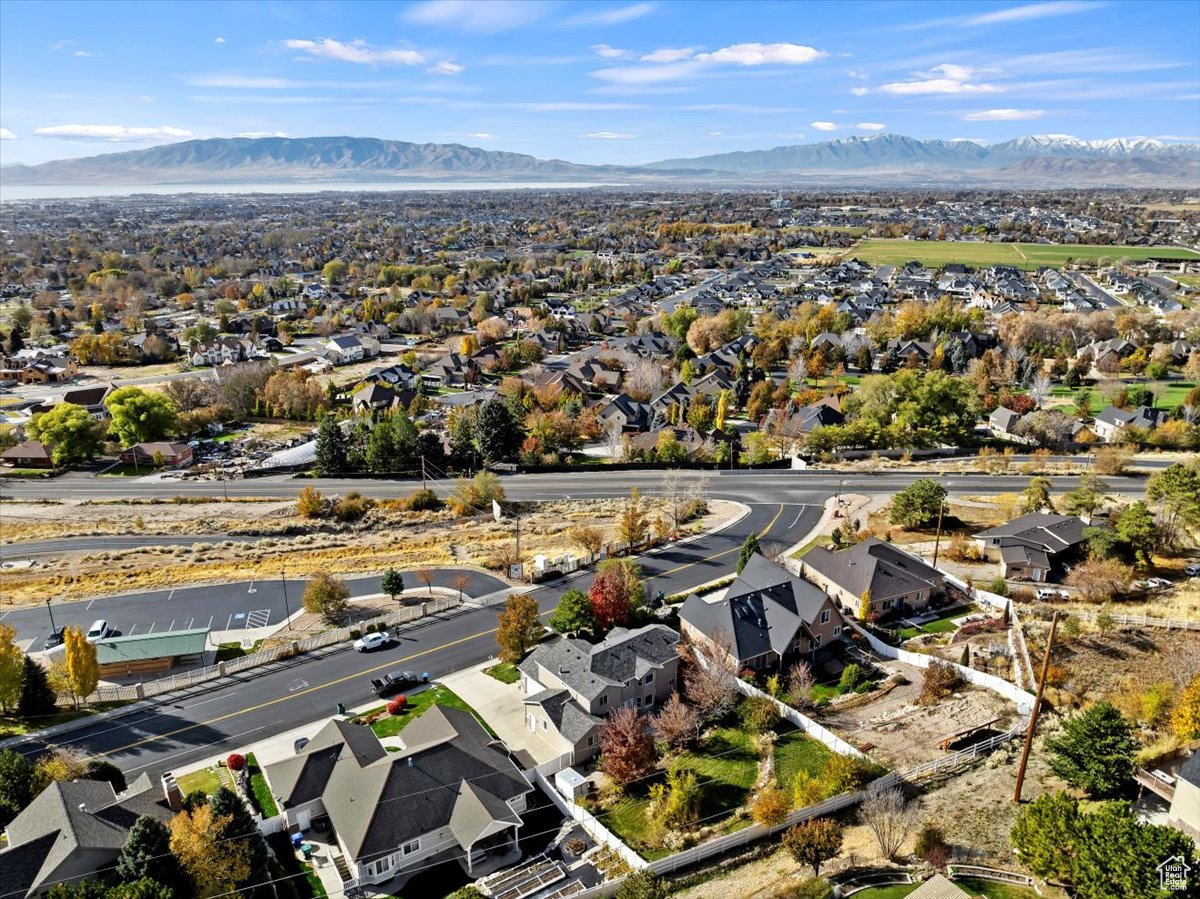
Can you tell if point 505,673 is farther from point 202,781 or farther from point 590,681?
point 202,781

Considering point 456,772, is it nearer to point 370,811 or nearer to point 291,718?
point 370,811

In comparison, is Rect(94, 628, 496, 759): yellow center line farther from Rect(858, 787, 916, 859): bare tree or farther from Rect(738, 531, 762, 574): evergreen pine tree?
Rect(858, 787, 916, 859): bare tree

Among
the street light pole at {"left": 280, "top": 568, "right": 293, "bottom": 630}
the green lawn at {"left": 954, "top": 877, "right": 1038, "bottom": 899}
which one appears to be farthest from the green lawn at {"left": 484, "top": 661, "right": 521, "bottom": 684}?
the green lawn at {"left": 954, "top": 877, "right": 1038, "bottom": 899}

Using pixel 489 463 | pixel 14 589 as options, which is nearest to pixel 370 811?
pixel 14 589

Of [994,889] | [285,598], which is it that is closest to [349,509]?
[285,598]

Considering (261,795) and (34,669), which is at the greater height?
(34,669)
